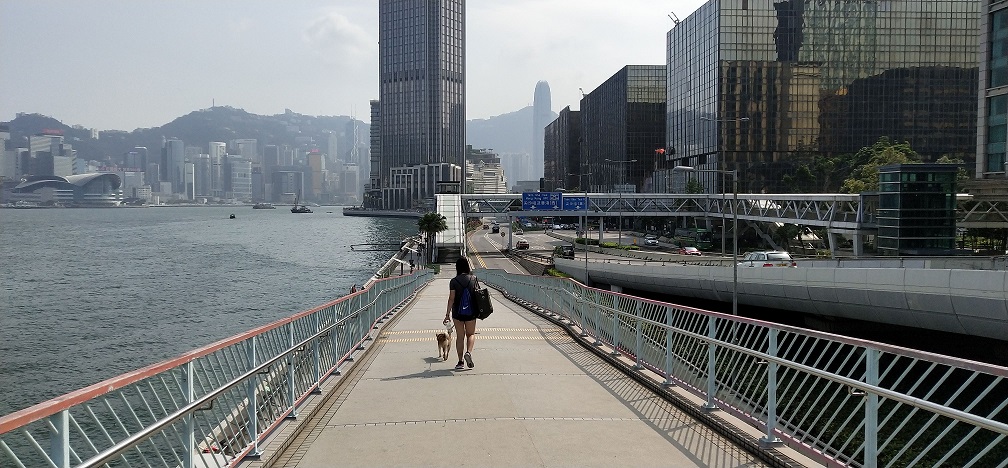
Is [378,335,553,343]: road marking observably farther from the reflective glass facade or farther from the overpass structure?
the reflective glass facade

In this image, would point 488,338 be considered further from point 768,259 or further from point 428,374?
point 768,259

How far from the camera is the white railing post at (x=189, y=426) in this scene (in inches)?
234

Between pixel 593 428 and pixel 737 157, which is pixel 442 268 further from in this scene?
pixel 593 428

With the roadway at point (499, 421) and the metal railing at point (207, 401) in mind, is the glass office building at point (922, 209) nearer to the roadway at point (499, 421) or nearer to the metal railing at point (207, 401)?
the roadway at point (499, 421)

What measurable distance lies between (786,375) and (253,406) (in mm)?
8265

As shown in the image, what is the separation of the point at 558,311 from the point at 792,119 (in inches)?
3462

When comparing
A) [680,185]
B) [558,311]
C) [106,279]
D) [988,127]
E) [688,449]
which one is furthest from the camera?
[680,185]

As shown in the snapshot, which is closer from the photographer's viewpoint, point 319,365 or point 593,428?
point 593,428

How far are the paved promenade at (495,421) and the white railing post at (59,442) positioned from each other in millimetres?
2767

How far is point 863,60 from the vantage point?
101562 millimetres

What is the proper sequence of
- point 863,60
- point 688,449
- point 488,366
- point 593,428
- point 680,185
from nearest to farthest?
point 688,449 → point 593,428 → point 488,366 → point 863,60 → point 680,185

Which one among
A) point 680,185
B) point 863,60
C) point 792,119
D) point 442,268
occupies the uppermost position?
point 863,60

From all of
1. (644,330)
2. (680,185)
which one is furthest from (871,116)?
(644,330)

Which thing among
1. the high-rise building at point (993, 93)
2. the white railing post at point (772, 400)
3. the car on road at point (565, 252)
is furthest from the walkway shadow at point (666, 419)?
the car on road at point (565, 252)
